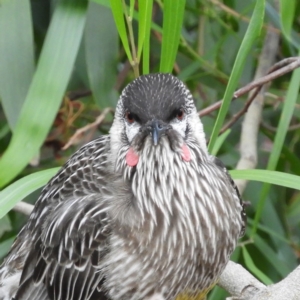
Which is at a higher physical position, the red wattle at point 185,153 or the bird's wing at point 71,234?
the red wattle at point 185,153

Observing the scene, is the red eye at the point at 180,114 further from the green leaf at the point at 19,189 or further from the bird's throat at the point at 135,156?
the green leaf at the point at 19,189

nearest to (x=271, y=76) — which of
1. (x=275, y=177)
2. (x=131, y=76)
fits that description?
(x=275, y=177)

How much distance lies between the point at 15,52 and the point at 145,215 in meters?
0.56

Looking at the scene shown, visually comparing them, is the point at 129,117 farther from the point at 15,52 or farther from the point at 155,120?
the point at 15,52

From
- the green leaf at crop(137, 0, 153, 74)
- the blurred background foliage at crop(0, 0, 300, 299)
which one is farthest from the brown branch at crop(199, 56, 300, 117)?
the green leaf at crop(137, 0, 153, 74)

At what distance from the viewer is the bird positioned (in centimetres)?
179

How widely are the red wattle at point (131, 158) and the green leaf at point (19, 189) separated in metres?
0.21

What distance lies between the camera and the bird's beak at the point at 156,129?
168cm

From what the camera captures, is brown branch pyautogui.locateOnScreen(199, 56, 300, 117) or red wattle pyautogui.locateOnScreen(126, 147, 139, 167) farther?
brown branch pyautogui.locateOnScreen(199, 56, 300, 117)

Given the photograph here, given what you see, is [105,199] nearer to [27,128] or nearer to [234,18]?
[27,128]

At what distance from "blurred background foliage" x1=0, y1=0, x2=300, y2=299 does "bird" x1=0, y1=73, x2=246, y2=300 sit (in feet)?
0.35

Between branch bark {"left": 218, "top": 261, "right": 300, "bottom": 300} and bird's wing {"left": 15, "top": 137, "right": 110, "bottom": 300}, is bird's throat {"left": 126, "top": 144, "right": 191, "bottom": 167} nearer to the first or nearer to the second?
bird's wing {"left": 15, "top": 137, "right": 110, "bottom": 300}

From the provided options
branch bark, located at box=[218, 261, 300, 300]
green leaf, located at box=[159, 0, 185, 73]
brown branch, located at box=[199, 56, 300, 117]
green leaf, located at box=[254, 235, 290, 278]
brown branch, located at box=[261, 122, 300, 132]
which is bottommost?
green leaf, located at box=[254, 235, 290, 278]

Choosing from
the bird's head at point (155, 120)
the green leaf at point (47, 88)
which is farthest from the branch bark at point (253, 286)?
the green leaf at point (47, 88)
